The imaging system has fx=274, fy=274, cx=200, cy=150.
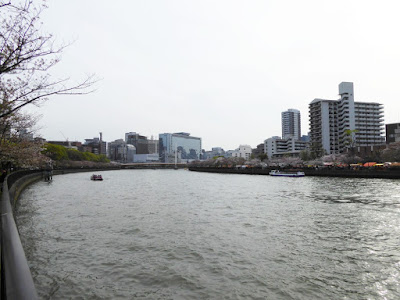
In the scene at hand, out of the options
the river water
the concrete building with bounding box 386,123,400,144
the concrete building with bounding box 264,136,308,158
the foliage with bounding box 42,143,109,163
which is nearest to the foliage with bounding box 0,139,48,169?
the river water

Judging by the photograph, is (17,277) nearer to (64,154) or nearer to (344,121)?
(64,154)

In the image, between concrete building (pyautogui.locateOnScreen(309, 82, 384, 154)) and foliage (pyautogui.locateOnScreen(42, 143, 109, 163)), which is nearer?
foliage (pyautogui.locateOnScreen(42, 143, 109, 163))

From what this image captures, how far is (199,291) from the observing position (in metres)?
7.73

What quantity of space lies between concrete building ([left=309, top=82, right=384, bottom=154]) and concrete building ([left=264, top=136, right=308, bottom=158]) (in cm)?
2429

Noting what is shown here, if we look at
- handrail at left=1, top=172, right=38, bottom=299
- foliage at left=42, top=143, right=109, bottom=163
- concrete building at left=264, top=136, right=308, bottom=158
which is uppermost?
concrete building at left=264, top=136, right=308, bottom=158

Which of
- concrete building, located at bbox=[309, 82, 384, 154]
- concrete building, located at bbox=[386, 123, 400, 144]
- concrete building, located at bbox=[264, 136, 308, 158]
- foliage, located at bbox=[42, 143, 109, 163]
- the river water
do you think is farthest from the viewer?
concrete building, located at bbox=[264, 136, 308, 158]

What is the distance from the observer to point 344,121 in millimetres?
113188

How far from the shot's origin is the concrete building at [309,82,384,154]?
113 m

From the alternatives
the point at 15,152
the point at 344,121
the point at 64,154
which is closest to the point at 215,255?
the point at 15,152

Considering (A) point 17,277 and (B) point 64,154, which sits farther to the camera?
(B) point 64,154

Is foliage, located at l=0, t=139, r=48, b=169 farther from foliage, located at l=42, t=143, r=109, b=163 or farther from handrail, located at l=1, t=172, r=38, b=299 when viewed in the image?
foliage, located at l=42, t=143, r=109, b=163

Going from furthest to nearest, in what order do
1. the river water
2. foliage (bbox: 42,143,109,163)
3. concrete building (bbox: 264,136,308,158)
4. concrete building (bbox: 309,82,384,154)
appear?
concrete building (bbox: 264,136,308,158) < concrete building (bbox: 309,82,384,154) < foliage (bbox: 42,143,109,163) < the river water

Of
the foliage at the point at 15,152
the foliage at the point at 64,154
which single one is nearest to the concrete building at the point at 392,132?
the foliage at the point at 15,152

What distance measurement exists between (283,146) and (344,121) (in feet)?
157
